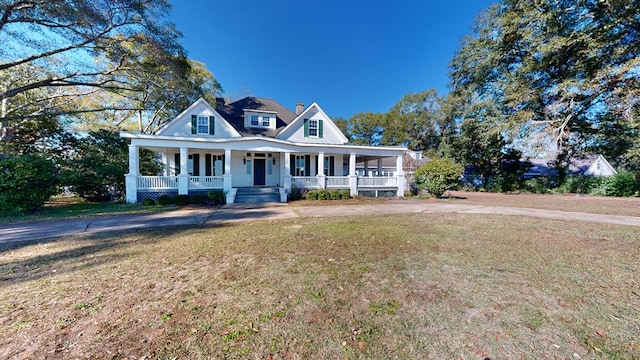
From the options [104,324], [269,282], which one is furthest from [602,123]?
[104,324]

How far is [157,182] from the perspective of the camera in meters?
12.9

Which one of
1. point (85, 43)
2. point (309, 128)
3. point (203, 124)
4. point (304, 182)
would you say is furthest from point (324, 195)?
point (85, 43)

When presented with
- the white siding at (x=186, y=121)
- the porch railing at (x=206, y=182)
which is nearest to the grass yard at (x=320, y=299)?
the porch railing at (x=206, y=182)

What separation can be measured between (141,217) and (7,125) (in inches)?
673

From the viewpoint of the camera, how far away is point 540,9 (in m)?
16.1

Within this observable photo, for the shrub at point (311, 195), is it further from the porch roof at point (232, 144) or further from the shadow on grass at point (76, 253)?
the shadow on grass at point (76, 253)

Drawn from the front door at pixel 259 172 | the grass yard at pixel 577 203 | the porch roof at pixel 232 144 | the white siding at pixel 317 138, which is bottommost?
the grass yard at pixel 577 203

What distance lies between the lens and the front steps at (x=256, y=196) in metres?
13.3

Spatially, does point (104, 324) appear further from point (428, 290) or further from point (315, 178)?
point (315, 178)

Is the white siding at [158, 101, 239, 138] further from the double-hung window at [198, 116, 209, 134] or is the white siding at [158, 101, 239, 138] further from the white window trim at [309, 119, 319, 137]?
the white window trim at [309, 119, 319, 137]

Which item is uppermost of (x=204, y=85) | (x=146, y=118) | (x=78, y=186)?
(x=204, y=85)

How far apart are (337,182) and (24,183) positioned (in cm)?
1390

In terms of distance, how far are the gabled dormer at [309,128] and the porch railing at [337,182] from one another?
337cm

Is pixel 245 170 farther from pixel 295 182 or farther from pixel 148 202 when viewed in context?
pixel 148 202
